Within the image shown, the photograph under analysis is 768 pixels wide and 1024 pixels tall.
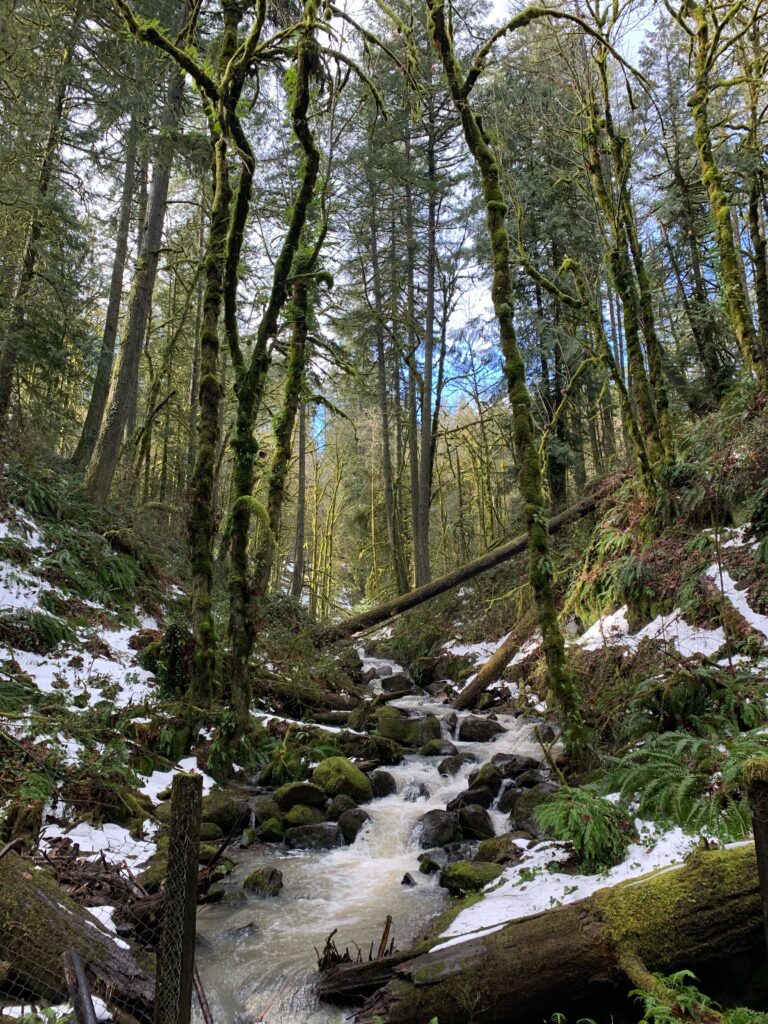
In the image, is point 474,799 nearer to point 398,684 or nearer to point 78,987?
point 78,987

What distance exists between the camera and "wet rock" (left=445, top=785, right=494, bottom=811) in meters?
6.76

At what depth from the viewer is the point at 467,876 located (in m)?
5.05

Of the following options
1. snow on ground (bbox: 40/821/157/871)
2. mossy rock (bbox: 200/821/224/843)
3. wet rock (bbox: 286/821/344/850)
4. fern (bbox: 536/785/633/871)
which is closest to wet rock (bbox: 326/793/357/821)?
wet rock (bbox: 286/821/344/850)

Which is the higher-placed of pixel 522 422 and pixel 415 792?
pixel 522 422

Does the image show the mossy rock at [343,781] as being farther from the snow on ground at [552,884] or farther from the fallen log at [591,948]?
the fallen log at [591,948]

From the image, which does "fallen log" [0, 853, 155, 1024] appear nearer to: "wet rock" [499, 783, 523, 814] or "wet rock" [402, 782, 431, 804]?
"wet rock" [499, 783, 523, 814]

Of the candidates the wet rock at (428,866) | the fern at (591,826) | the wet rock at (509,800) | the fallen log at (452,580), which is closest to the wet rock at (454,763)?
the wet rock at (509,800)

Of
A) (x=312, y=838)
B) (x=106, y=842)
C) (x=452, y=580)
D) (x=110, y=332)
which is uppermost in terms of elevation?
(x=110, y=332)

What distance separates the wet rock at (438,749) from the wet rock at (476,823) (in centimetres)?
207

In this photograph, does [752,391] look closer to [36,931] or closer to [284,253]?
[284,253]

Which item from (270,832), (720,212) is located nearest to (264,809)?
(270,832)

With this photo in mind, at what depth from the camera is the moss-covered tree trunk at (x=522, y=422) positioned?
18.8 feet

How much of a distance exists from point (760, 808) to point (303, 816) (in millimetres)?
5555

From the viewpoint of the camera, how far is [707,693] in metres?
5.65
